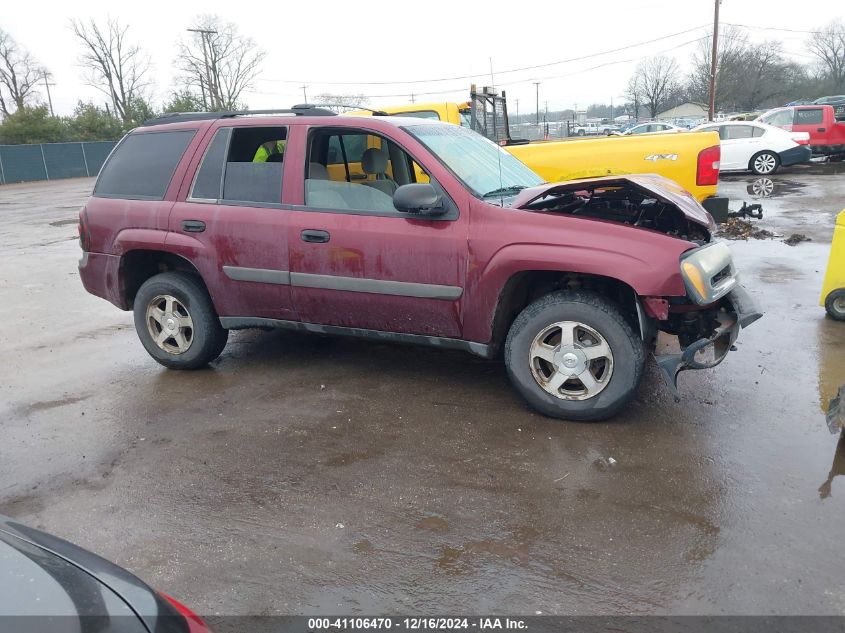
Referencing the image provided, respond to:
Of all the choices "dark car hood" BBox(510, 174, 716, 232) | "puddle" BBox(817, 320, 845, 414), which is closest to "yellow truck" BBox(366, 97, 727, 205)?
"puddle" BBox(817, 320, 845, 414)

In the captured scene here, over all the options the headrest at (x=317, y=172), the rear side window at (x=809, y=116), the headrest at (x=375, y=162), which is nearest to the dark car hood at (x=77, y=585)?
the headrest at (x=317, y=172)

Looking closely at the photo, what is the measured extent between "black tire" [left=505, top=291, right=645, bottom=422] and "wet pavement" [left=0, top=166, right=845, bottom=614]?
0.13 metres

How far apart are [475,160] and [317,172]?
112 centimetres

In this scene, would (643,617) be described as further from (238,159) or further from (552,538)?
(238,159)

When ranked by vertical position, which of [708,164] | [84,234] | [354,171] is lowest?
[84,234]

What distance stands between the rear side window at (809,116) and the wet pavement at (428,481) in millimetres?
18762

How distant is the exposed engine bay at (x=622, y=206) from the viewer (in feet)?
13.3

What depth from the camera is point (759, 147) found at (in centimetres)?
1806

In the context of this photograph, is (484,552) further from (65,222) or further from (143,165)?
(65,222)

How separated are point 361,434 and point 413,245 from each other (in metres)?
1.22

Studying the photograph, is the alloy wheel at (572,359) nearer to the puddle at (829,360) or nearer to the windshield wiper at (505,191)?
the windshield wiper at (505,191)

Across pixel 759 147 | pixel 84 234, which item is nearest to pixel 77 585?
pixel 84 234

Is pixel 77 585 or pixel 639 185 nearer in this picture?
pixel 77 585

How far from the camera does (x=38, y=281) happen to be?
9.10 meters
